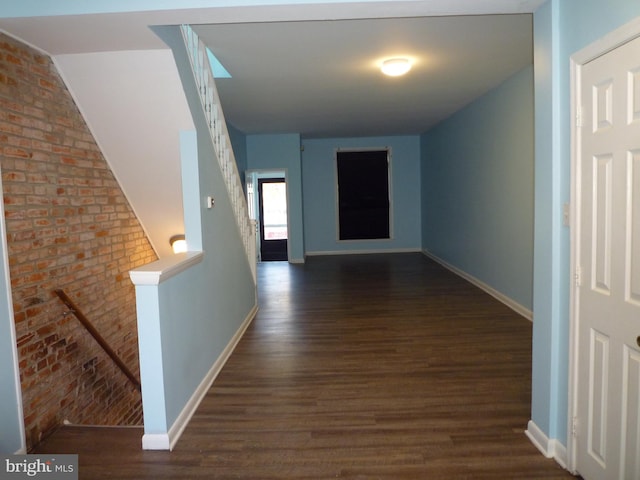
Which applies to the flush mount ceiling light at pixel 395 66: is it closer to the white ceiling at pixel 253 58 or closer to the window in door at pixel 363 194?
the white ceiling at pixel 253 58

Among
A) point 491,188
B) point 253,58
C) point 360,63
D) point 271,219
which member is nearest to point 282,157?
point 271,219

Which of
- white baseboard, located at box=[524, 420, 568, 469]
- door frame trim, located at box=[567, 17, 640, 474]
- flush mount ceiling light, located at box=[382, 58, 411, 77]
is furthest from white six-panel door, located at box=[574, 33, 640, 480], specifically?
flush mount ceiling light, located at box=[382, 58, 411, 77]

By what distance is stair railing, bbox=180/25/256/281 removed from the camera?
3480 mm

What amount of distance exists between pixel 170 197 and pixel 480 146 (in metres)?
4.26

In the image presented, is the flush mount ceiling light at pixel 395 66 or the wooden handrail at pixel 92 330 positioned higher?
the flush mount ceiling light at pixel 395 66

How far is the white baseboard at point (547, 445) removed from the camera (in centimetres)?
238

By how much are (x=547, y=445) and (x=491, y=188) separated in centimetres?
403

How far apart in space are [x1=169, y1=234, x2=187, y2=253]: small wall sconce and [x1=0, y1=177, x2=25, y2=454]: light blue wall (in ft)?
5.94

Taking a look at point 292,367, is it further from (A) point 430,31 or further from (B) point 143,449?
(A) point 430,31

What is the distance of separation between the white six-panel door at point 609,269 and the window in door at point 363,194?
27.3 feet

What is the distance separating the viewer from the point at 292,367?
3.82 m

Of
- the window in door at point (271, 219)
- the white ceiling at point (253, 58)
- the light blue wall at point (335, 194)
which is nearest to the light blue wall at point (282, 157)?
the light blue wall at point (335, 194)

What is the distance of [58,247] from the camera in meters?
3.15

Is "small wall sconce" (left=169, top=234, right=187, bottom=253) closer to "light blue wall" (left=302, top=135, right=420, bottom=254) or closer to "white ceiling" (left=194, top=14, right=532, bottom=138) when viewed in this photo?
"white ceiling" (left=194, top=14, right=532, bottom=138)
